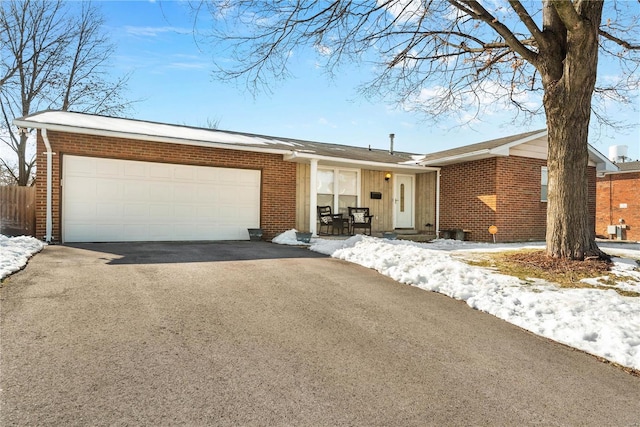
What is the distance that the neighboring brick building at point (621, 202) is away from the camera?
19.5 meters

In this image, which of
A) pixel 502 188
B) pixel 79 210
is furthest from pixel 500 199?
pixel 79 210

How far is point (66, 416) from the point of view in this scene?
7.16 ft

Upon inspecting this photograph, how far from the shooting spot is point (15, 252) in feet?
21.5

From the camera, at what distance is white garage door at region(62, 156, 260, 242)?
9430 mm

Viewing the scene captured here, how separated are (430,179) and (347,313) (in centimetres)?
1118

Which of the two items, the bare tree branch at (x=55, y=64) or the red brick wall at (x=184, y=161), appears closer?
the red brick wall at (x=184, y=161)

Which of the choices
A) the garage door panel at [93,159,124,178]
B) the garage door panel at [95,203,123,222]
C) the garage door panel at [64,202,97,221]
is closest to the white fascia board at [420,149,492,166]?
the garage door panel at [93,159,124,178]

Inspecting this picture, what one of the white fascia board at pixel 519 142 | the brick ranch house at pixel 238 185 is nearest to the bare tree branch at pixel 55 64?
the brick ranch house at pixel 238 185

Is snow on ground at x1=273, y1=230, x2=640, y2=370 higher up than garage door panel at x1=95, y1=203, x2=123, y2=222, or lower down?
lower down

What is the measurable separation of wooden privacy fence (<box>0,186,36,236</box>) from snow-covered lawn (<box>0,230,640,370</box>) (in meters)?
2.37

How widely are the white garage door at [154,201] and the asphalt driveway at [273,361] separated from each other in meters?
4.63

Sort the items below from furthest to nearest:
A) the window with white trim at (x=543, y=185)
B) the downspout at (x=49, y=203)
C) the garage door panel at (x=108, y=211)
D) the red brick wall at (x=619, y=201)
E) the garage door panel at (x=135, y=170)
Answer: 1. the red brick wall at (x=619, y=201)
2. the window with white trim at (x=543, y=185)
3. the garage door panel at (x=135, y=170)
4. the garage door panel at (x=108, y=211)
5. the downspout at (x=49, y=203)

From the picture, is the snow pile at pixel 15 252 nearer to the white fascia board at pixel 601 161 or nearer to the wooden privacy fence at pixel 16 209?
the wooden privacy fence at pixel 16 209

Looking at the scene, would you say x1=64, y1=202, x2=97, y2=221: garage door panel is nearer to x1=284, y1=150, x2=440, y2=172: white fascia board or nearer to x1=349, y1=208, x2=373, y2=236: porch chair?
x1=284, y1=150, x2=440, y2=172: white fascia board
